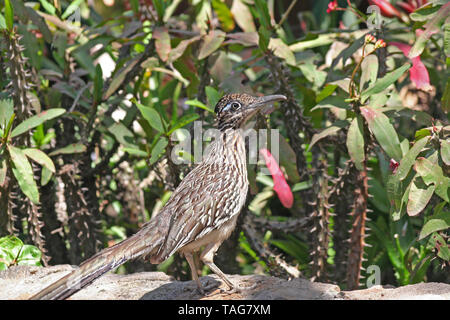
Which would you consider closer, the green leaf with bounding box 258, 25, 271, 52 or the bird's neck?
the bird's neck

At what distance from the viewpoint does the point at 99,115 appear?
6066 mm

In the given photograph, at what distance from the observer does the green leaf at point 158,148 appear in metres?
5.04

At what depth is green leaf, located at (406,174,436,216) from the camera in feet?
14.4

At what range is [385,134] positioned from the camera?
4.61 m

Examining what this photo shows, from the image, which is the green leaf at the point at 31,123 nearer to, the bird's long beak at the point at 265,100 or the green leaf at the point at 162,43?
the green leaf at the point at 162,43

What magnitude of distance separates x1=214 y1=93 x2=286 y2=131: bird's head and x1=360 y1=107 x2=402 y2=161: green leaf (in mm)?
709

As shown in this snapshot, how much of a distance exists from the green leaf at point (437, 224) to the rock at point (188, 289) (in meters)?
0.35

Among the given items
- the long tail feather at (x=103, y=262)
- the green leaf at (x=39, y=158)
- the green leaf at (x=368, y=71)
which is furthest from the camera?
the green leaf at (x=39, y=158)

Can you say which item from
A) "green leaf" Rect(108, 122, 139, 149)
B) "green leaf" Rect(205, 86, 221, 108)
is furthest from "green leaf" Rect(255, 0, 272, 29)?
"green leaf" Rect(108, 122, 139, 149)

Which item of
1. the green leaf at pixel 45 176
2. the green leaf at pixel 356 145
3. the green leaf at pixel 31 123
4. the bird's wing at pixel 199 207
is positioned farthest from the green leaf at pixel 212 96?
the green leaf at pixel 45 176

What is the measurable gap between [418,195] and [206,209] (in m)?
1.36

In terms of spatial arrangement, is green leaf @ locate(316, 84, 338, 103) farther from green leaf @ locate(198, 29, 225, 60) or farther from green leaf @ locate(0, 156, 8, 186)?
green leaf @ locate(0, 156, 8, 186)

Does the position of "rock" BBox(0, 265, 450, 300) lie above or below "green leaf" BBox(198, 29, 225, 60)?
below
